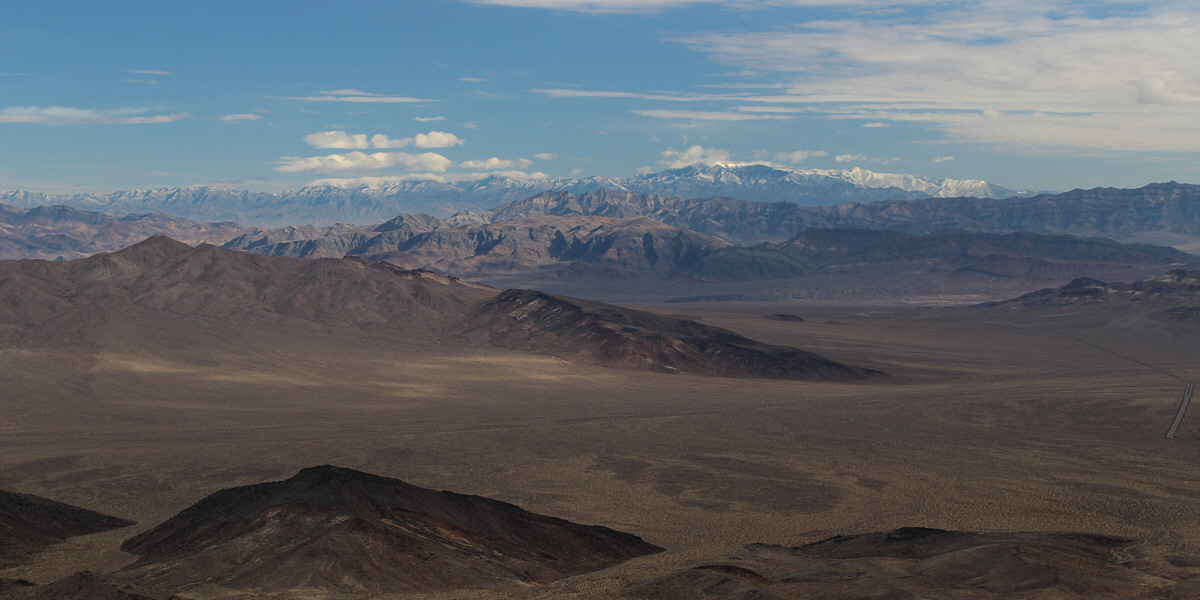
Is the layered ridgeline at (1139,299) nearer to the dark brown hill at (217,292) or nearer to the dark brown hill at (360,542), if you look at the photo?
→ the dark brown hill at (217,292)

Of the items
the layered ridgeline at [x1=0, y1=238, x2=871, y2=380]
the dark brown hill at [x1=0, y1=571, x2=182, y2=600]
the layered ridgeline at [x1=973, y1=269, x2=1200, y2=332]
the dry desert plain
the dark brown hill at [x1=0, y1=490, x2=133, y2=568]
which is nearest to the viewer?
the dark brown hill at [x1=0, y1=571, x2=182, y2=600]

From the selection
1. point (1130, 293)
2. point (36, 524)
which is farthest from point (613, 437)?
point (1130, 293)

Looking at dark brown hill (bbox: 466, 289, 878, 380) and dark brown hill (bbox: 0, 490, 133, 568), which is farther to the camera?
dark brown hill (bbox: 466, 289, 878, 380)

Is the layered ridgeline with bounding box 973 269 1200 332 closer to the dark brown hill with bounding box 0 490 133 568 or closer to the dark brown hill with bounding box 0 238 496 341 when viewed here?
the dark brown hill with bounding box 0 238 496 341

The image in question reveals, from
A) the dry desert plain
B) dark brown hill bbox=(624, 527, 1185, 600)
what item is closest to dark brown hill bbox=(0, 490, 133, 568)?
the dry desert plain

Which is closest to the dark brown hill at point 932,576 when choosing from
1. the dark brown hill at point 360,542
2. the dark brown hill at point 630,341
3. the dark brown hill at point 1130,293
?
the dark brown hill at point 360,542

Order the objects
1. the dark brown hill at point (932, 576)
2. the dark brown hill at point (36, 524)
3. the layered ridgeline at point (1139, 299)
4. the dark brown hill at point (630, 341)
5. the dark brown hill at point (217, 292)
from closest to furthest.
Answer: the dark brown hill at point (932, 576), the dark brown hill at point (36, 524), the dark brown hill at point (630, 341), the dark brown hill at point (217, 292), the layered ridgeline at point (1139, 299)

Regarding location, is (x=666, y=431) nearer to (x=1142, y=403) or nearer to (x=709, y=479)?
(x=709, y=479)

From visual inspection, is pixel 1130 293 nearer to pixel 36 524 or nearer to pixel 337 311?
pixel 337 311
